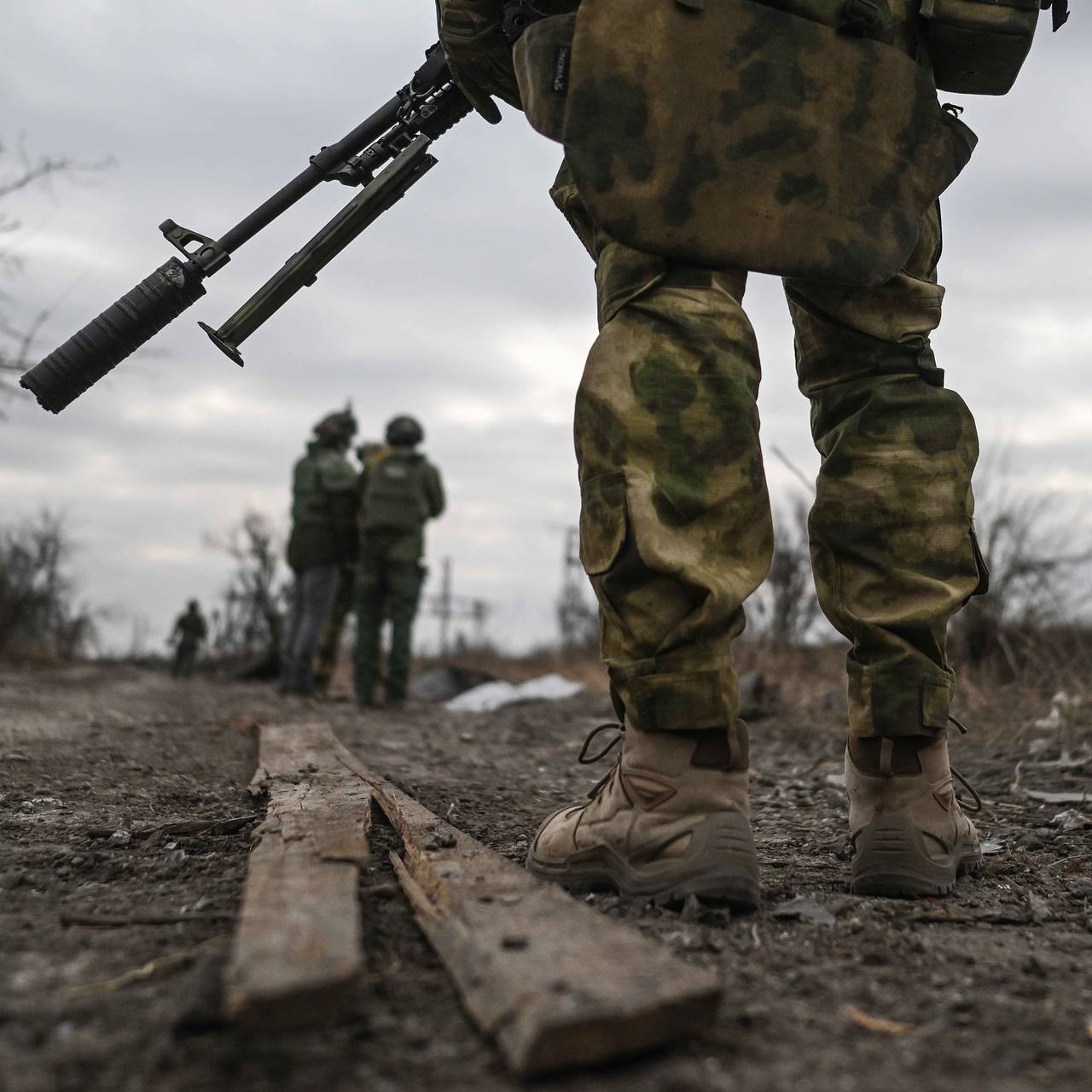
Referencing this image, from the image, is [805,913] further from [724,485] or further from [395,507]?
[395,507]

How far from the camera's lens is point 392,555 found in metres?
8.13

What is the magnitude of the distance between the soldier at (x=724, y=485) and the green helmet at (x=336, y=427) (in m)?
7.35

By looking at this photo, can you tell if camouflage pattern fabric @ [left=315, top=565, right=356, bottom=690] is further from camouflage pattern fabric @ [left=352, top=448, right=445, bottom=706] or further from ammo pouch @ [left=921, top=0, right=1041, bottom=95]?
ammo pouch @ [left=921, top=0, right=1041, bottom=95]

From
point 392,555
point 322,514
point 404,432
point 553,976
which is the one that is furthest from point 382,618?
point 553,976

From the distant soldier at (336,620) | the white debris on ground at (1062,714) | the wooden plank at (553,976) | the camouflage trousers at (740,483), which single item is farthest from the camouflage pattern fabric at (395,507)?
the wooden plank at (553,976)

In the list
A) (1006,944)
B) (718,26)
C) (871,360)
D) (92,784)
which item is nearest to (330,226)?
(718,26)

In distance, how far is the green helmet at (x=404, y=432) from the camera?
8.29 metres

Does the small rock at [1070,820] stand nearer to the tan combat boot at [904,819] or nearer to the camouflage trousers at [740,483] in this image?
the tan combat boot at [904,819]

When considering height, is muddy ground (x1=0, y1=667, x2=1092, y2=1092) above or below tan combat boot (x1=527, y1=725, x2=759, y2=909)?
below

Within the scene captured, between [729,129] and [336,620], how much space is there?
27.5ft

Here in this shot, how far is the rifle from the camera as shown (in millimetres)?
2129

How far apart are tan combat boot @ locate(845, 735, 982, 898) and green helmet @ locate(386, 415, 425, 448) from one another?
22.4 feet

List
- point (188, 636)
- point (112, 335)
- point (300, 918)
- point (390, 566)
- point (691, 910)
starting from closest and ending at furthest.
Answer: point (300, 918)
point (691, 910)
point (112, 335)
point (390, 566)
point (188, 636)

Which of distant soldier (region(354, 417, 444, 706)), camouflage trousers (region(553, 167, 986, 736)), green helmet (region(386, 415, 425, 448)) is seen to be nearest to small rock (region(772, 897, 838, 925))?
camouflage trousers (region(553, 167, 986, 736))
